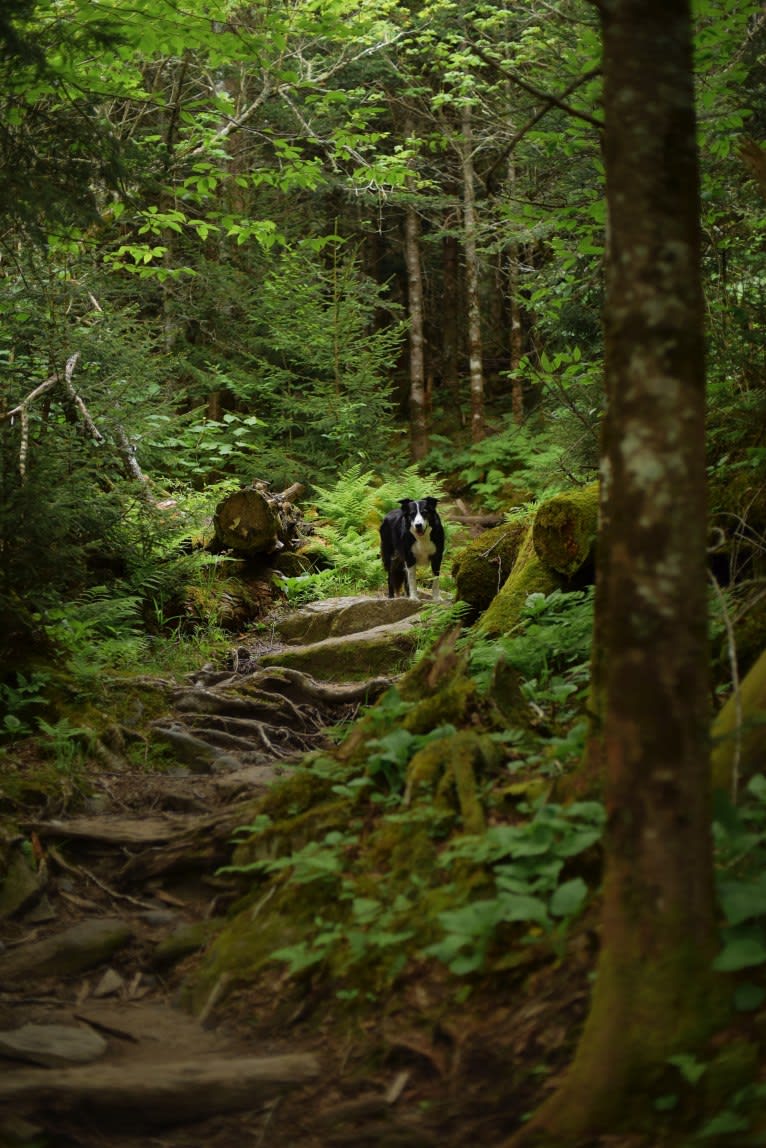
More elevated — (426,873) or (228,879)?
(426,873)

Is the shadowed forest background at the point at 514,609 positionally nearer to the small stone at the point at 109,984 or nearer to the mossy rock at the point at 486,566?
the mossy rock at the point at 486,566

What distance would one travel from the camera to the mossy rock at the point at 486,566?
916cm

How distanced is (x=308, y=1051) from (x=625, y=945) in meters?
1.57

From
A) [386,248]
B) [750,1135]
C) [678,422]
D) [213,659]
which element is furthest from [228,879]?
[386,248]

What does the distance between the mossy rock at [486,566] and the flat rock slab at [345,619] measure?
90.2 inches

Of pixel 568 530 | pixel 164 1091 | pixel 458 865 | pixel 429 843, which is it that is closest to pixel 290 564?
pixel 568 530

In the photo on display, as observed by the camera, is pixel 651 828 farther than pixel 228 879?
No

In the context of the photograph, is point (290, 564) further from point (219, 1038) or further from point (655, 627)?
point (655, 627)

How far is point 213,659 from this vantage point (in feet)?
34.7

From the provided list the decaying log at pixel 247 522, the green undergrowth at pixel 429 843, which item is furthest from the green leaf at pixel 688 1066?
the decaying log at pixel 247 522

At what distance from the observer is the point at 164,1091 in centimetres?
357

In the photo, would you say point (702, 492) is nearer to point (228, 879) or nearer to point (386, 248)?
point (228, 879)

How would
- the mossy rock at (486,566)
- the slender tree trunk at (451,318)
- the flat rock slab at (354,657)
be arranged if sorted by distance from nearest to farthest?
1. the mossy rock at (486,566)
2. the flat rock slab at (354,657)
3. the slender tree trunk at (451,318)

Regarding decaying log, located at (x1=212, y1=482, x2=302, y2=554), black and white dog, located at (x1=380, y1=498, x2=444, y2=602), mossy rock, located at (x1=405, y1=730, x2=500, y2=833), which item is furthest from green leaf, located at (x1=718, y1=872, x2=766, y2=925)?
decaying log, located at (x1=212, y1=482, x2=302, y2=554)
